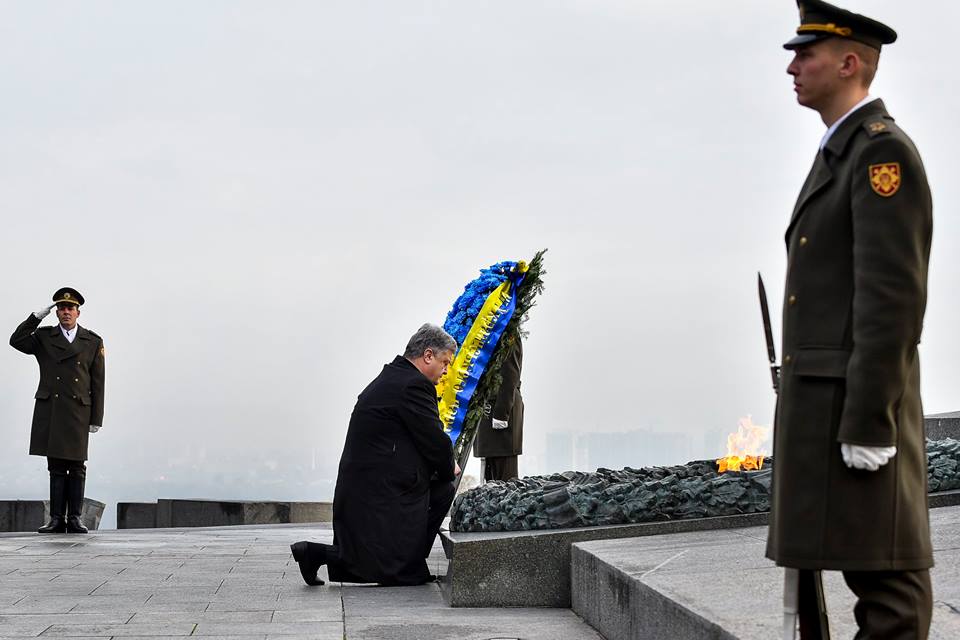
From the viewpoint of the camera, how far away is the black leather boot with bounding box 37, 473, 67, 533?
1285 cm

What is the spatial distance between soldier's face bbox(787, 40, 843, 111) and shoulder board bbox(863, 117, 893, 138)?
15 centimetres

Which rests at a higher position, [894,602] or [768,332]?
[768,332]

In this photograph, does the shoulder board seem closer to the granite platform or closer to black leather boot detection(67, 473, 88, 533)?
the granite platform

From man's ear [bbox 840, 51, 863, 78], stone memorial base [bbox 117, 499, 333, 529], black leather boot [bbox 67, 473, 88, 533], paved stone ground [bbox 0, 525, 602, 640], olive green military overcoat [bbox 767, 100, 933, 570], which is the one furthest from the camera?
stone memorial base [bbox 117, 499, 333, 529]

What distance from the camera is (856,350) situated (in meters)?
2.99

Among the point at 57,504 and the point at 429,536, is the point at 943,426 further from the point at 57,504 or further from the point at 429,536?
the point at 57,504

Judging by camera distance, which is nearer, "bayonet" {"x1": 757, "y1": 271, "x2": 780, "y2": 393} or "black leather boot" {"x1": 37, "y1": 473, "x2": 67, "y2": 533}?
"bayonet" {"x1": 757, "y1": 271, "x2": 780, "y2": 393}

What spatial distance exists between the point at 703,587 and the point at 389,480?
319 centimetres

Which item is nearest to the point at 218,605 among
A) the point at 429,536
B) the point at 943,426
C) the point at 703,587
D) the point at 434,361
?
the point at 429,536

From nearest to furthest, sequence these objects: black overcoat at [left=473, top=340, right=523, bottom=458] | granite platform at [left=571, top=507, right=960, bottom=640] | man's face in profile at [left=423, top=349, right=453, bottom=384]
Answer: granite platform at [left=571, top=507, right=960, bottom=640] < man's face in profile at [left=423, top=349, right=453, bottom=384] < black overcoat at [left=473, top=340, right=523, bottom=458]

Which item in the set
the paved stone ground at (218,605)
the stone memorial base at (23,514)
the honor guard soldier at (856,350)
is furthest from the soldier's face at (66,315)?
the honor guard soldier at (856,350)

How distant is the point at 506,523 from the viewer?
274 inches

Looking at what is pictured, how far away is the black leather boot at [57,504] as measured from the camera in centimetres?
1285

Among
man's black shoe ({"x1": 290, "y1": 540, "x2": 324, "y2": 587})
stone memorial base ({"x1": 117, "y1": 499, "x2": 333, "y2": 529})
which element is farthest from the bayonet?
stone memorial base ({"x1": 117, "y1": 499, "x2": 333, "y2": 529})
